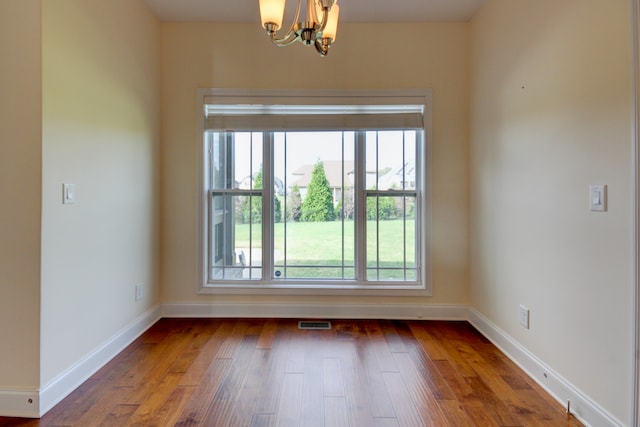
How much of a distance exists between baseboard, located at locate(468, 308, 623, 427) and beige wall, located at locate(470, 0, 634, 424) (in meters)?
0.04

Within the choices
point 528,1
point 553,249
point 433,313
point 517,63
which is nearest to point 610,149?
point 553,249

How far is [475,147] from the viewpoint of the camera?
286 cm

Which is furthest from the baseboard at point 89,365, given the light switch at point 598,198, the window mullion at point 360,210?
the light switch at point 598,198

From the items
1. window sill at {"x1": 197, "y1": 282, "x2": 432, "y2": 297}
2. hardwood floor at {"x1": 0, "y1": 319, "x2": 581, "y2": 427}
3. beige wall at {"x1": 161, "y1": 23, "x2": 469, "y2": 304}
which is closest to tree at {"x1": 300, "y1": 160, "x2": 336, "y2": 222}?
window sill at {"x1": 197, "y1": 282, "x2": 432, "y2": 297}

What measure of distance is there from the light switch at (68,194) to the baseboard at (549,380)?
3007 millimetres

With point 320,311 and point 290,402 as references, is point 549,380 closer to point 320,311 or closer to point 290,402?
point 290,402

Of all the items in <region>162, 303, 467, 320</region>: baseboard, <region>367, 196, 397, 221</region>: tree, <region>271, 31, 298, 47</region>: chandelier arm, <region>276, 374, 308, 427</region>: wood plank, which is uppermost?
<region>271, 31, 298, 47</region>: chandelier arm

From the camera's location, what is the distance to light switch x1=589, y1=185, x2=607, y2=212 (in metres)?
1.55

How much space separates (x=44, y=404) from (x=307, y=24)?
2.39 m

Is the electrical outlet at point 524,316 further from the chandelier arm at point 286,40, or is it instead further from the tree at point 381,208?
the chandelier arm at point 286,40

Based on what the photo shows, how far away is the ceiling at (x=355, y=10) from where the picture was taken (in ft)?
8.79

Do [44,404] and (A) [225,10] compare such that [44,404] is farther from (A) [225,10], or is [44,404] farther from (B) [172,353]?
(A) [225,10]

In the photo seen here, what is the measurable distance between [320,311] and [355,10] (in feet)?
8.81

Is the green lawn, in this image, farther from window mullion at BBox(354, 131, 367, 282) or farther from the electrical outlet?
the electrical outlet
